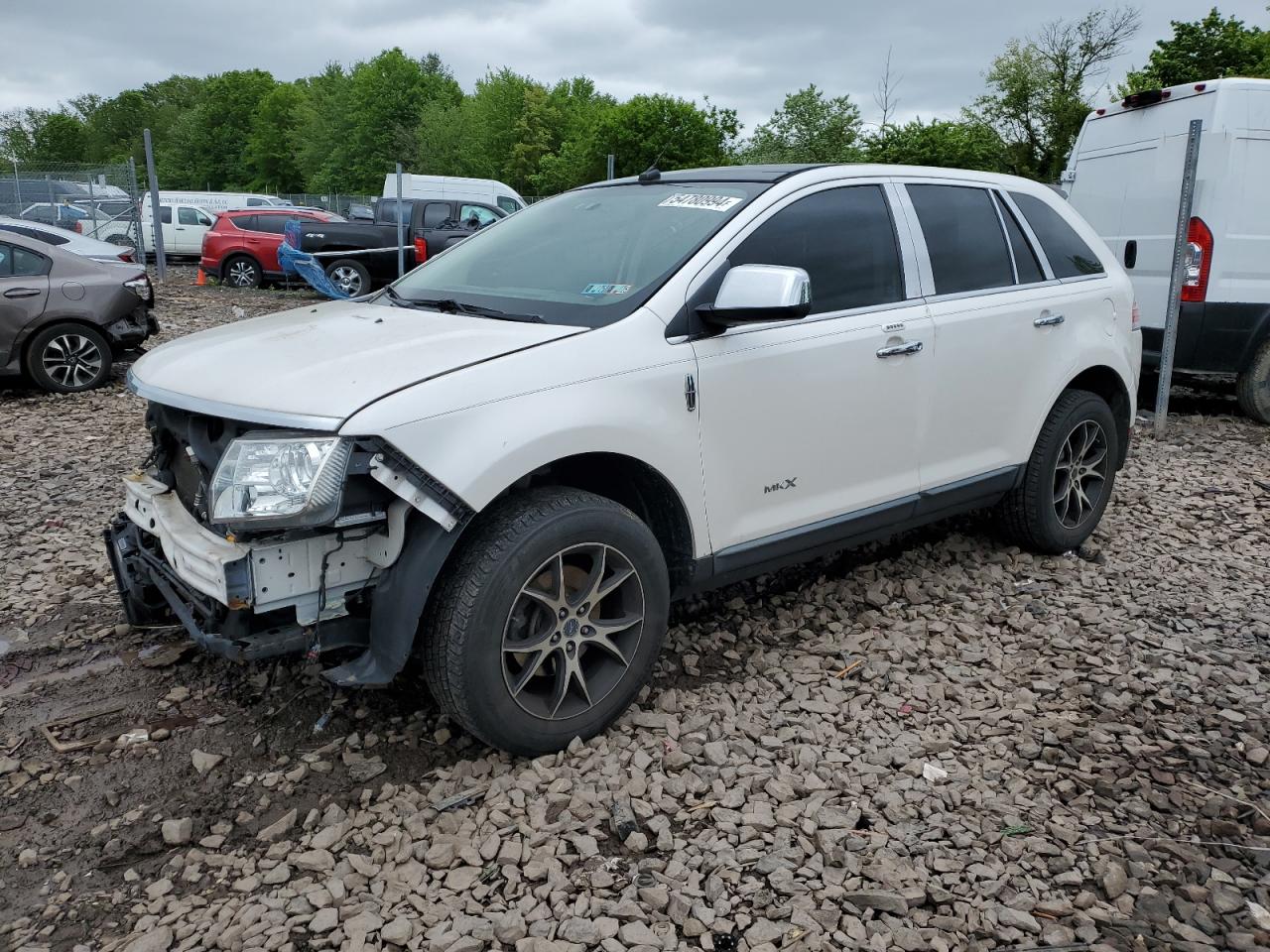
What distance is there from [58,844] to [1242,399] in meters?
8.60

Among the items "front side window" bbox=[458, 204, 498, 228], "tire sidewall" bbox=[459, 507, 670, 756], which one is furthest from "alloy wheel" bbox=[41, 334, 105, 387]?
"front side window" bbox=[458, 204, 498, 228]

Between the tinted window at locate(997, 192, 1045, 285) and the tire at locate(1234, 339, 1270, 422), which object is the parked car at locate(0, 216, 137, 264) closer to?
the tinted window at locate(997, 192, 1045, 285)

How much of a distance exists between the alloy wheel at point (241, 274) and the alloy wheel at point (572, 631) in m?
17.8

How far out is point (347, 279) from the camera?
1689cm

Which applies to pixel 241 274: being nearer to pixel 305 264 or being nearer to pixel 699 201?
pixel 305 264

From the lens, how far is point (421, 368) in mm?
2811

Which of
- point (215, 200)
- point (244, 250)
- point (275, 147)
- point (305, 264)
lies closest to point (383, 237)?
point (305, 264)

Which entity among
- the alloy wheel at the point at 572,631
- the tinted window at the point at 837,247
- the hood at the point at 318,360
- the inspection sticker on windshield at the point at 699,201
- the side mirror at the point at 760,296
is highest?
the inspection sticker on windshield at the point at 699,201

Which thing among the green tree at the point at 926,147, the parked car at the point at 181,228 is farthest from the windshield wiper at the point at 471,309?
the green tree at the point at 926,147

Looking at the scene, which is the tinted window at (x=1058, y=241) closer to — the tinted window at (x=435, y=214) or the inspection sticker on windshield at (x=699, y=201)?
the inspection sticker on windshield at (x=699, y=201)

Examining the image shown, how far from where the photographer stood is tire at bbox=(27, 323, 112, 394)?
28.9 feet

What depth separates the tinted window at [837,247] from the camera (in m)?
3.60

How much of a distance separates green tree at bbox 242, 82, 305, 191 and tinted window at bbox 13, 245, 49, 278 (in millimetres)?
73145

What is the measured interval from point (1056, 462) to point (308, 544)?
3.54 metres
